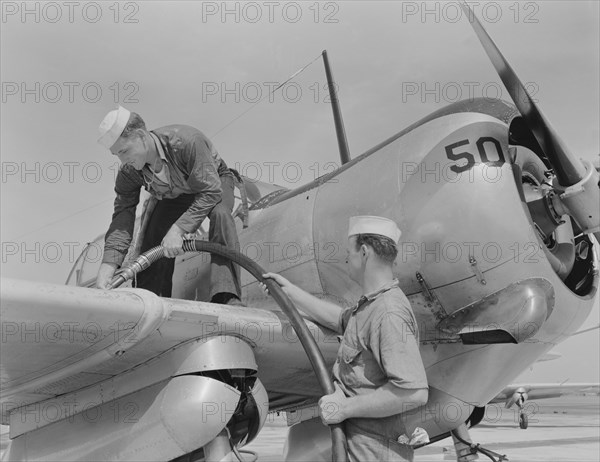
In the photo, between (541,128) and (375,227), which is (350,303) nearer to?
(541,128)

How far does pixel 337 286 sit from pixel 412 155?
3.00 ft

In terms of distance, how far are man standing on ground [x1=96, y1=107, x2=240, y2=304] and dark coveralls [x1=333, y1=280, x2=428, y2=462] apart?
1.61 m

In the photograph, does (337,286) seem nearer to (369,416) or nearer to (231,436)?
(231,436)

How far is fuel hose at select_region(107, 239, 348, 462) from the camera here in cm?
225

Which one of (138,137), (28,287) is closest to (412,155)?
(138,137)

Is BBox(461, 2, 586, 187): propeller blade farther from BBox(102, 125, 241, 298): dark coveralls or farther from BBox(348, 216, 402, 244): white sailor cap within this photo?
BBox(102, 125, 241, 298): dark coveralls

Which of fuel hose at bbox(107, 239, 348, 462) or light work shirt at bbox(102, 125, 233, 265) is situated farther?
light work shirt at bbox(102, 125, 233, 265)

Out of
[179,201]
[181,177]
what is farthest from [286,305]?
[179,201]

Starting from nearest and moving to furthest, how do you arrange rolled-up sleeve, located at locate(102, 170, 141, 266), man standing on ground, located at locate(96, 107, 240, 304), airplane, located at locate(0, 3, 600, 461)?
airplane, located at locate(0, 3, 600, 461) < man standing on ground, located at locate(96, 107, 240, 304) < rolled-up sleeve, located at locate(102, 170, 141, 266)

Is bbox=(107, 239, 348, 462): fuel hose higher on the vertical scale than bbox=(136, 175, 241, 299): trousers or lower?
lower

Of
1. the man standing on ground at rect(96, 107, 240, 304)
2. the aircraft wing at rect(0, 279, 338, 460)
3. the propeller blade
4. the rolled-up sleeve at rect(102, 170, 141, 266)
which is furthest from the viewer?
the rolled-up sleeve at rect(102, 170, 141, 266)

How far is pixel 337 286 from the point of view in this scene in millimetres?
4066

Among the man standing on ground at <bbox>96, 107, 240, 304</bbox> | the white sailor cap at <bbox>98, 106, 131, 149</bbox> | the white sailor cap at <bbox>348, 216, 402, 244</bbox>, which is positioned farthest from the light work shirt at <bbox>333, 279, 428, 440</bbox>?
the white sailor cap at <bbox>98, 106, 131, 149</bbox>

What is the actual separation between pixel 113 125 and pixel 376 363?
7.04ft
